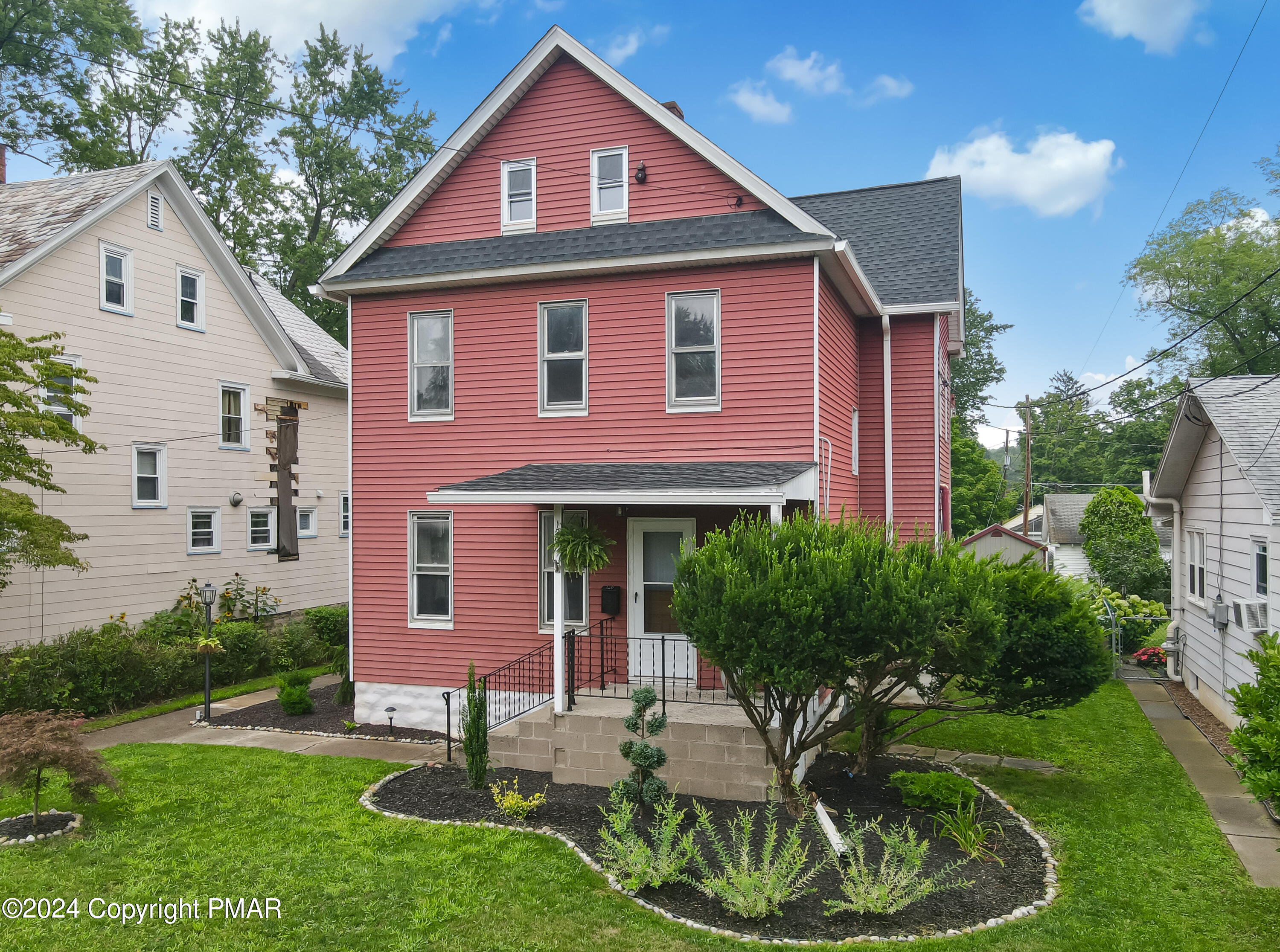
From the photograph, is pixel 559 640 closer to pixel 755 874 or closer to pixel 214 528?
pixel 755 874

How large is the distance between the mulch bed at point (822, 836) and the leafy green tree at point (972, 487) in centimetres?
3966

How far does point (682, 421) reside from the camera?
11.2 meters

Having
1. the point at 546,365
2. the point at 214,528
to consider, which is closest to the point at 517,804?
the point at 546,365

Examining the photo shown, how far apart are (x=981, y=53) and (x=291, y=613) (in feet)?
67.9

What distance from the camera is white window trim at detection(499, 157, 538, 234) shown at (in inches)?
483

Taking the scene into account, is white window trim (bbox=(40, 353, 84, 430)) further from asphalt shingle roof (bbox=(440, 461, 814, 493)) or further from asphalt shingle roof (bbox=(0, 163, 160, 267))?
asphalt shingle roof (bbox=(440, 461, 814, 493))

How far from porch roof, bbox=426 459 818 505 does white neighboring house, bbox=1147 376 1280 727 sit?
5367 millimetres

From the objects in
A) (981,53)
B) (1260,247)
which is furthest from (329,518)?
(1260,247)

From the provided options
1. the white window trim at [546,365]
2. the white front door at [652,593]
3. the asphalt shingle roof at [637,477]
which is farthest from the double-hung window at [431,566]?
the white front door at [652,593]

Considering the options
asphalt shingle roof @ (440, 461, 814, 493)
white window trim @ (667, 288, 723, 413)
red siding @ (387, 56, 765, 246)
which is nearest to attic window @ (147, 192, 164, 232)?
red siding @ (387, 56, 765, 246)

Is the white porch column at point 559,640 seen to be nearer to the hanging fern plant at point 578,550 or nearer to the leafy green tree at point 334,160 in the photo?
the hanging fern plant at point 578,550

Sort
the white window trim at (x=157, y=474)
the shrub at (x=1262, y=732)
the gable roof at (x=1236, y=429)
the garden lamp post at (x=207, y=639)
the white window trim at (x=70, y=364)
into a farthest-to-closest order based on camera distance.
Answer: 1. the white window trim at (x=157, y=474)
2. the white window trim at (x=70, y=364)
3. the garden lamp post at (x=207, y=639)
4. the gable roof at (x=1236, y=429)
5. the shrub at (x=1262, y=732)

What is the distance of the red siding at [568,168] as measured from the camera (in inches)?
455

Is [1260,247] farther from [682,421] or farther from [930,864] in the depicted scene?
[930,864]
